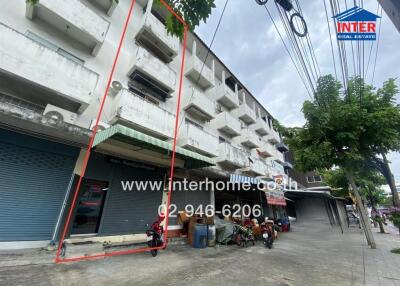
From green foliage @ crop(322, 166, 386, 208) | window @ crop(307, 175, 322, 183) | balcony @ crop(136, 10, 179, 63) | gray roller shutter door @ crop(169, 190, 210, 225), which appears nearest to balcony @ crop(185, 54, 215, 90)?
balcony @ crop(136, 10, 179, 63)

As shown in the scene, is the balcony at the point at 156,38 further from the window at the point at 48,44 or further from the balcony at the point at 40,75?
the balcony at the point at 40,75

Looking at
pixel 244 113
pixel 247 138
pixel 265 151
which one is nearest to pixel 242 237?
pixel 247 138

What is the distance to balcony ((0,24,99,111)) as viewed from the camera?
591 centimetres

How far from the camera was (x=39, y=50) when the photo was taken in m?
6.45

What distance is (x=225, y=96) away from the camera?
1783cm

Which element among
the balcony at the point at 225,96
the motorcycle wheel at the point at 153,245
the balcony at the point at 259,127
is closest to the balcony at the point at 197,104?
the balcony at the point at 225,96

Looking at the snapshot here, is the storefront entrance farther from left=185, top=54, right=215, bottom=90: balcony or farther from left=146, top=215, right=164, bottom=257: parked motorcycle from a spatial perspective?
left=185, top=54, right=215, bottom=90: balcony

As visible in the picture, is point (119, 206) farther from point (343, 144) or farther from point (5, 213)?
point (343, 144)

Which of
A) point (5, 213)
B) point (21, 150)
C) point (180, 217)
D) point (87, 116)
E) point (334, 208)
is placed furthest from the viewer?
point (334, 208)

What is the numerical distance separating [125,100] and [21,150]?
4098 millimetres

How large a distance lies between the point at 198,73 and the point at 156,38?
14.5 ft

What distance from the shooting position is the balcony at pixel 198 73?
48.8 ft

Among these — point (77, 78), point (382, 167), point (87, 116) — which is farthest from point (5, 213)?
point (382, 167)

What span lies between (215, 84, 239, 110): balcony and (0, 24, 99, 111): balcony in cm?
1210
